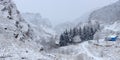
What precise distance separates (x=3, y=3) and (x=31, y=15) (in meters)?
144

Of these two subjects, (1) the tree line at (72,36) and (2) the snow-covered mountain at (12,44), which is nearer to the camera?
(2) the snow-covered mountain at (12,44)

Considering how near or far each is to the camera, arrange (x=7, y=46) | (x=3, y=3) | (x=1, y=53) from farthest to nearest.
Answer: (x=3, y=3) < (x=7, y=46) < (x=1, y=53)

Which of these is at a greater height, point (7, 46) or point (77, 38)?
point (7, 46)

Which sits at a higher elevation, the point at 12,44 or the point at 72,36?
the point at 12,44

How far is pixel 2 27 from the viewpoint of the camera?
116 feet

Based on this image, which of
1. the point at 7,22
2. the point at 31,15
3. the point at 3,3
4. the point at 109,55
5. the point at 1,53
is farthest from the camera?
the point at 31,15

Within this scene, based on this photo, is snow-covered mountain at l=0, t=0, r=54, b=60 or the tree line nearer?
snow-covered mountain at l=0, t=0, r=54, b=60

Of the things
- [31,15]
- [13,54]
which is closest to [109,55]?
[13,54]

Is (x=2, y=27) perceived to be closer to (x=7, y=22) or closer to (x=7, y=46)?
(x=7, y=22)

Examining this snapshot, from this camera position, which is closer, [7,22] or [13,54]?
[13,54]

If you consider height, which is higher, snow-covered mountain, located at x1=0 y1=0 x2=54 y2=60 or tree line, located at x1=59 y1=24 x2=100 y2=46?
snow-covered mountain, located at x1=0 y1=0 x2=54 y2=60

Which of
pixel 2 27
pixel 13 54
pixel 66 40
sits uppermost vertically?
pixel 2 27

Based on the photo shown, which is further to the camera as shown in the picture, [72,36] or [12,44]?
[72,36]

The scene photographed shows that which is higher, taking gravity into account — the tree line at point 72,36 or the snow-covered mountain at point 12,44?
the snow-covered mountain at point 12,44
